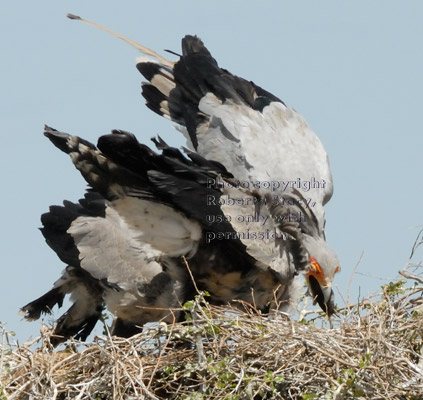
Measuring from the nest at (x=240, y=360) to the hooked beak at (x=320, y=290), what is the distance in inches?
26.7

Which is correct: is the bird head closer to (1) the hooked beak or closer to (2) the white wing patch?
(1) the hooked beak

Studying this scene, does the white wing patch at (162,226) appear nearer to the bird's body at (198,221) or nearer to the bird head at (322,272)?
the bird's body at (198,221)

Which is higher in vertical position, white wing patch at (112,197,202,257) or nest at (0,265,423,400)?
white wing patch at (112,197,202,257)

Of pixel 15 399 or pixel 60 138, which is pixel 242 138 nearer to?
pixel 60 138

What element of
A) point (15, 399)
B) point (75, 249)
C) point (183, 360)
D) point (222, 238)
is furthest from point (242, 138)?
point (15, 399)

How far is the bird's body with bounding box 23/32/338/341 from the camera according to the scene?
7914 millimetres

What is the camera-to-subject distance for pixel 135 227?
8266 mm

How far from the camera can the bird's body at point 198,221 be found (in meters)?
7.91

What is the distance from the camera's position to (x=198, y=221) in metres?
8.05

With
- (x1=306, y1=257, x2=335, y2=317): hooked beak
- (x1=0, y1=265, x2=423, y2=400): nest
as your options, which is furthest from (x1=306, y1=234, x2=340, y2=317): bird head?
(x1=0, y1=265, x2=423, y2=400): nest

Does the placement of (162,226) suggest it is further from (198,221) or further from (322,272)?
(322,272)

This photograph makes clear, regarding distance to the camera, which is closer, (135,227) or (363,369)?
(363,369)

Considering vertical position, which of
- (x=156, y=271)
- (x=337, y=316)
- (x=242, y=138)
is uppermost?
(x=242, y=138)

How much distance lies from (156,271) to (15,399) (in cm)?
154
